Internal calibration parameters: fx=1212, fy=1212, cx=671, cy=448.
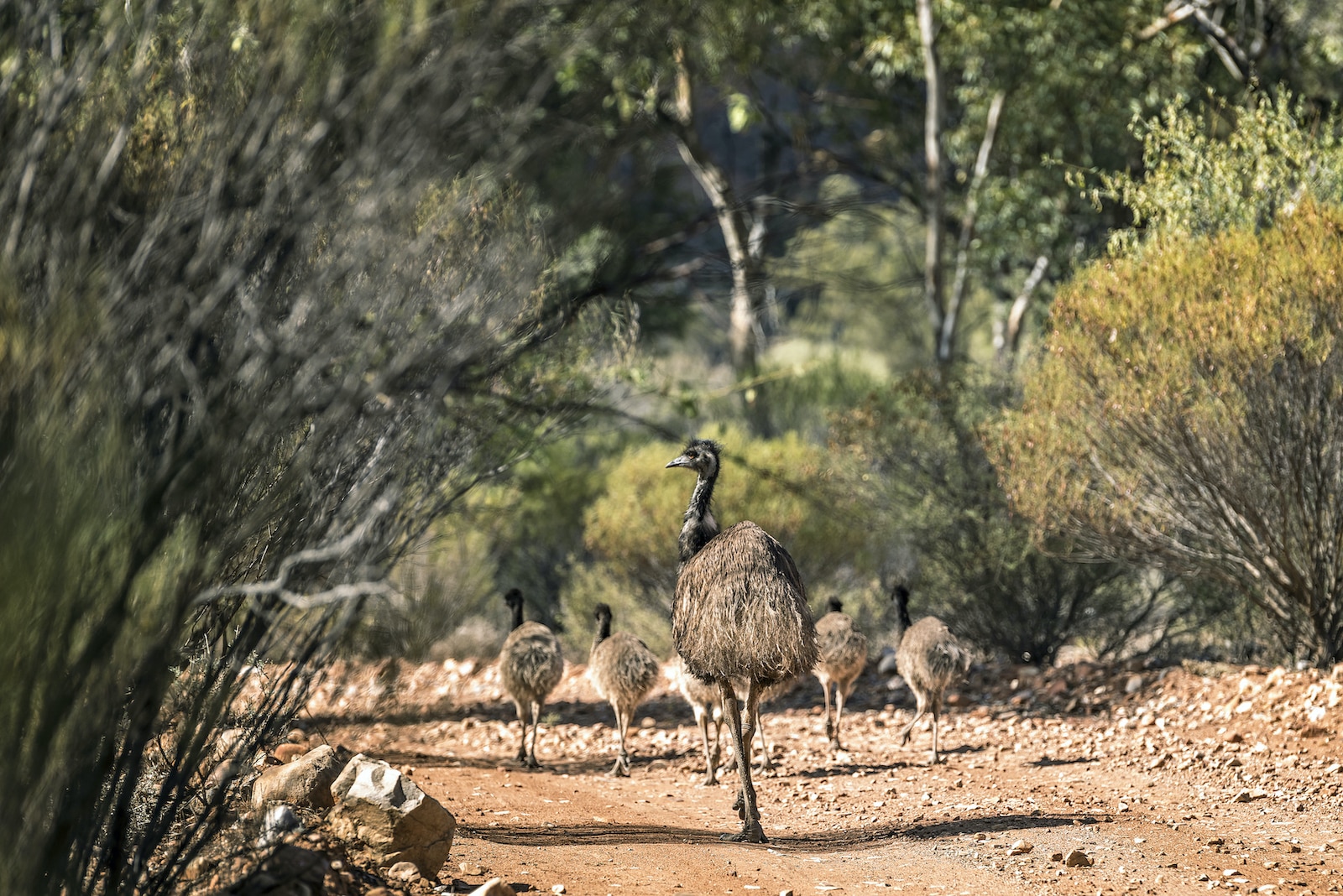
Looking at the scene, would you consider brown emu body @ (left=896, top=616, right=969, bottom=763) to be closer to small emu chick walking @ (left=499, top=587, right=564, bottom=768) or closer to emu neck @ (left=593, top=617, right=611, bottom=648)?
→ emu neck @ (left=593, top=617, right=611, bottom=648)

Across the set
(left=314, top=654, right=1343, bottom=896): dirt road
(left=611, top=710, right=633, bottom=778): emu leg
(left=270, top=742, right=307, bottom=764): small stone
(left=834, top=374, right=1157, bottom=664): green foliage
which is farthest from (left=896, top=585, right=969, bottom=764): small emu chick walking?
(left=270, top=742, right=307, bottom=764): small stone

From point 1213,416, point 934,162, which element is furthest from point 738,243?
point 934,162

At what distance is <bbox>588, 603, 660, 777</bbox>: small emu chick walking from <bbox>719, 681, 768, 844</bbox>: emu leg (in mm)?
2297

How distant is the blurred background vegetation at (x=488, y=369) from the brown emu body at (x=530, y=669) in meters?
1.44

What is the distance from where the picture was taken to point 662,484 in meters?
16.6

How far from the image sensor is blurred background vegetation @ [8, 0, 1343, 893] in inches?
132

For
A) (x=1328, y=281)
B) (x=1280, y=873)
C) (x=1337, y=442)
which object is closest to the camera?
(x=1280, y=873)

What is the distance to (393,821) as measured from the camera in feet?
18.4

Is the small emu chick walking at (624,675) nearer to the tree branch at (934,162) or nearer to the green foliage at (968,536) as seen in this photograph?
the green foliage at (968,536)

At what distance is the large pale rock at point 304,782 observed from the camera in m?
6.21

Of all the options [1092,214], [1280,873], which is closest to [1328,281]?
[1280,873]

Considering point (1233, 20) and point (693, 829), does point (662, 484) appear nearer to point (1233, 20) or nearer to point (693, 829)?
point (693, 829)

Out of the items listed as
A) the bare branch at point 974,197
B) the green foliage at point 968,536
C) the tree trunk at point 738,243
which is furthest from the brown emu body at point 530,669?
the bare branch at point 974,197

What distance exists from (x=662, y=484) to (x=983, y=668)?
5.00m
